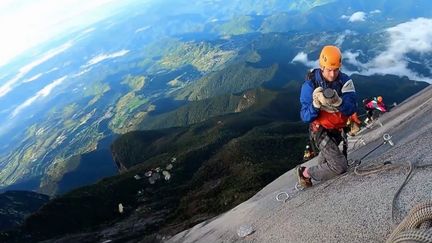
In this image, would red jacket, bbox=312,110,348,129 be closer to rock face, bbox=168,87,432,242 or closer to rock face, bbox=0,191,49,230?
rock face, bbox=168,87,432,242

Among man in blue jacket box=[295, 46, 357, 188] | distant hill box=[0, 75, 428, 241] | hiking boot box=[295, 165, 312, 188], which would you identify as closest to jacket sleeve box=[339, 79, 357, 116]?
man in blue jacket box=[295, 46, 357, 188]

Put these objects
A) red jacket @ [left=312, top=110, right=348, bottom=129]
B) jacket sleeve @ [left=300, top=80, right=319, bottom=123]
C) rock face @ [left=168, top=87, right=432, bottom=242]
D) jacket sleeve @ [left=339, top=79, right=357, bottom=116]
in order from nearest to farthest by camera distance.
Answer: rock face @ [left=168, top=87, right=432, bottom=242] → jacket sleeve @ [left=339, top=79, right=357, bottom=116] → jacket sleeve @ [left=300, top=80, right=319, bottom=123] → red jacket @ [left=312, top=110, right=348, bottom=129]

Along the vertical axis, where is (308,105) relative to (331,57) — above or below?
below

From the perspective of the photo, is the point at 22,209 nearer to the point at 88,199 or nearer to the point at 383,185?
the point at 88,199

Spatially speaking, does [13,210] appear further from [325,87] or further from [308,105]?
[325,87]

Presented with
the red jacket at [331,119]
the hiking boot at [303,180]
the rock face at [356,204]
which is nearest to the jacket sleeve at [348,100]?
the red jacket at [331,119]

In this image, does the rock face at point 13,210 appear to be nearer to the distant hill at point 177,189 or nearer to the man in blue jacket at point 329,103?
the distant hill at point 177,189

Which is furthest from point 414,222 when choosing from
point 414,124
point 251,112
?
point 251,112

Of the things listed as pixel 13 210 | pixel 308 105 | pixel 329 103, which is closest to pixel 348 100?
pixel 329 103

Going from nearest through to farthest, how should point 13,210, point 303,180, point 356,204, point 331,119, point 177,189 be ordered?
1. point 356,204
2. point 331,119
3. point 303,180
4. point 177,189
5. point 13,210
